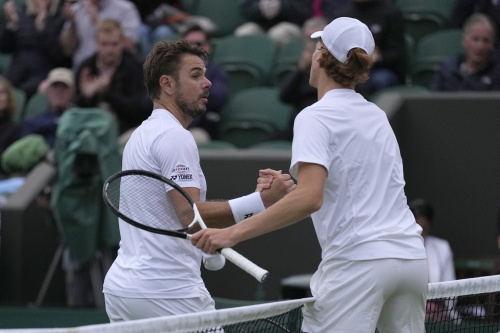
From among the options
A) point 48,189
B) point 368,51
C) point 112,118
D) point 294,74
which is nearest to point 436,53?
point 294,74

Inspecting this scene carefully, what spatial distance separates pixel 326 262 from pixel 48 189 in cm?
537

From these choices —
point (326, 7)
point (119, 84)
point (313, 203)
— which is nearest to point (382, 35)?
point (326, 7)

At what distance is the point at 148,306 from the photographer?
3.75m

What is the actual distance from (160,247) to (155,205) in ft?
0.53

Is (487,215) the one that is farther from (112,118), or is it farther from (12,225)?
(12,225)

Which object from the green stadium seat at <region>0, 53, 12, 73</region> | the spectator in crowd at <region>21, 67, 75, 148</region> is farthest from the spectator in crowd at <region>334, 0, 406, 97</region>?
the green stadium seat at <region>0, 53, 12, 73</region>

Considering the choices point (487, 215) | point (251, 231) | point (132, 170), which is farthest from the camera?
point (487, 215)

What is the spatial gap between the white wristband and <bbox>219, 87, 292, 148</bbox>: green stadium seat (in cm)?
473


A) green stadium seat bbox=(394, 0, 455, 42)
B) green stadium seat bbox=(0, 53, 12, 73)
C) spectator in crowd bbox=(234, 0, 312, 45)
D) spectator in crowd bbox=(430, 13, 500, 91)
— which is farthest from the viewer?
green stadium seat bbox=(0, 53, 12, 73)

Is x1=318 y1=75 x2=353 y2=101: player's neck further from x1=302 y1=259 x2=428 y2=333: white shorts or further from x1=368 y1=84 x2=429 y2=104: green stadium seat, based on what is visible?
x1=368 y1=84 x2=429 y2=104: green stadium seat

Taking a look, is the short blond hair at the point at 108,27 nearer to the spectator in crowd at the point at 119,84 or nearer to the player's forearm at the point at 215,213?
the spectator in crowd at the point at 119,84

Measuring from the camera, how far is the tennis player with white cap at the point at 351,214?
3447 mm

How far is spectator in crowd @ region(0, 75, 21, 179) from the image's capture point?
913 centimetres

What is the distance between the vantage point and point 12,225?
Result: 8.40m
